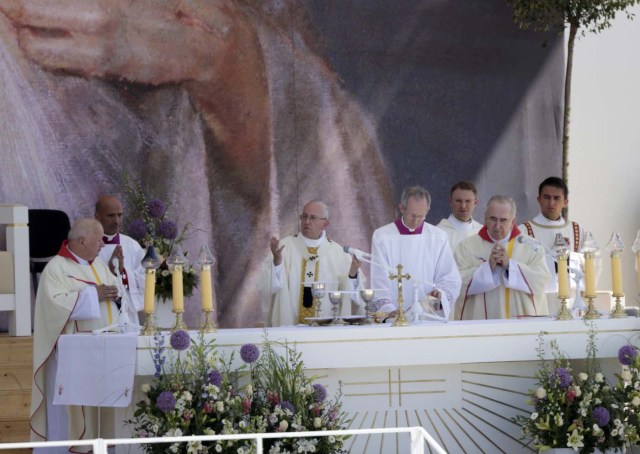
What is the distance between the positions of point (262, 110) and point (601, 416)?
5544 mm

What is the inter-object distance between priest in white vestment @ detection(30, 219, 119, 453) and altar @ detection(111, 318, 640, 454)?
98cm

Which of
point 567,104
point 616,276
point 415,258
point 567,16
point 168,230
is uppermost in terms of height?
point 567,16

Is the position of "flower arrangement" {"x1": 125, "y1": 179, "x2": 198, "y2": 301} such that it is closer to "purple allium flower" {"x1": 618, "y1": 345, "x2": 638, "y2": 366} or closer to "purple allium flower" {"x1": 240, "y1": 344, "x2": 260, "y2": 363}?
"purple allium flower" {"x1": 240, "y1": 344, "x2": 260, "y2": 363}

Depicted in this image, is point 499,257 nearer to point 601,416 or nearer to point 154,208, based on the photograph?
point 601,416

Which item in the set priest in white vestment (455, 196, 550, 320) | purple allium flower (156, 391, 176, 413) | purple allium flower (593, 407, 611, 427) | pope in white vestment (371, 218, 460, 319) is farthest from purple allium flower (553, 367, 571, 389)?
purple allium flower (156, 391, 176, 413)

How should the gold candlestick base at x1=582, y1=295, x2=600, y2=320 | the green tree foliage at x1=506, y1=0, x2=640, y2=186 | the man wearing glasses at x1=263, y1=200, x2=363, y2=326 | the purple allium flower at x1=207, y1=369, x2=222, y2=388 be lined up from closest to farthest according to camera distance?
the purple allium flower at x1=207, y1=369, x2=222, y2=388 → the gold candlestick base at x1=582, y1=295, x2=600, y2=320 → the man wearing glasses at x1=263, y1=200, x2=363, y2=326 → the green tree foliage at x1=506, y1=0, x2=640, y2=186

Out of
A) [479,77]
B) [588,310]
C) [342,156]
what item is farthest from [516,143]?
[588,310]

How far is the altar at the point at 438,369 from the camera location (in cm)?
618

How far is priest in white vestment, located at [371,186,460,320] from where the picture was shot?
7.57 metres

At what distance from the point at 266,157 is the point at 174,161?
820 mm

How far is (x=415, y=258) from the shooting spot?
310 inches

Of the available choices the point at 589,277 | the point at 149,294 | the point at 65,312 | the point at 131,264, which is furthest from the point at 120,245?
the point at 589,277

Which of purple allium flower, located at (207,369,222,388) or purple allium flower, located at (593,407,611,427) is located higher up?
purple allium flower, located at (207,369,222,388)

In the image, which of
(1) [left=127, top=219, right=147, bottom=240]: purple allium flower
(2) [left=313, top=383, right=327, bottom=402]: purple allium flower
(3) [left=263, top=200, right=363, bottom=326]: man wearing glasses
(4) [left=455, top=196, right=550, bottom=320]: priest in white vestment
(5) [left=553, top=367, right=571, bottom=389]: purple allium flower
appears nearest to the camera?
(2) [left=313, top=383, right=327, bottom=402]: purple allium flower
